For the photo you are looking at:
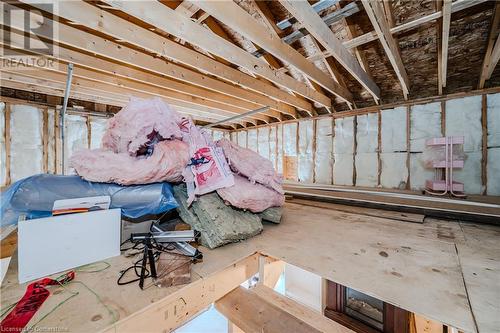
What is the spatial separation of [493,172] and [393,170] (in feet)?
4.52

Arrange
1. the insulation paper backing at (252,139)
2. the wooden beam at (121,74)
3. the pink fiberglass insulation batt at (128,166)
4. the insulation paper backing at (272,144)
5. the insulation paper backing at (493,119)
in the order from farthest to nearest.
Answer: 1. the insulation paper backing at (252,139)
2. the insulation paper backing at (272,144)
3. the insulation paper backing at (493,119)
4. the wooden beam at (121,74)
5. the pink fiberglass insulation batt at (128,166)

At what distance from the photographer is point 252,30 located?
1.97 metres

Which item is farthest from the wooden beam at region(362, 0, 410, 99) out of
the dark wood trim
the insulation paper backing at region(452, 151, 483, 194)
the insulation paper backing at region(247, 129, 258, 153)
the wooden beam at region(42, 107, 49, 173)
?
the wooden beam at region(42, 107, 49, 173)

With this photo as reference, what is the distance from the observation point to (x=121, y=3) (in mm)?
1571

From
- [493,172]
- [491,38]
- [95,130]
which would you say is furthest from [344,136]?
[95,130]

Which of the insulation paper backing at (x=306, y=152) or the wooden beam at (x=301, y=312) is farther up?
the insulation paper backing at (x=306, y=152)

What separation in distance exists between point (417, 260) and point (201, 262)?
1.41 m

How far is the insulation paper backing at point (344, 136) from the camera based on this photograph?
4.73m

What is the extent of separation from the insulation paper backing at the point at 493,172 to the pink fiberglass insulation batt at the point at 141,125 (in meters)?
5.03

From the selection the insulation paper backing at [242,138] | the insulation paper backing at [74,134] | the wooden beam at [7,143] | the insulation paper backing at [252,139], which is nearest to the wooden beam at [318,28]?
the insulation paper backing at [252,139]

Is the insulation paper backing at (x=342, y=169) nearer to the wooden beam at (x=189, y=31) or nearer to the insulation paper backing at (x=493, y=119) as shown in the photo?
the insulation paper backing at (x=493, y=119)

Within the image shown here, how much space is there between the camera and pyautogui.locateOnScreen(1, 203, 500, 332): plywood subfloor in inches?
33.0

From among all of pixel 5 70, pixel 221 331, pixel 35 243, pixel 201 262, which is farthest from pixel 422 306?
pixel 5 70

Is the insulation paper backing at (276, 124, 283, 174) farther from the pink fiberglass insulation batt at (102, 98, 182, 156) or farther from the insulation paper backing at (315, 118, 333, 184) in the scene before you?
the pink fiberglass insulation batt at (102, 98, 182, 156)
